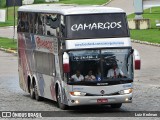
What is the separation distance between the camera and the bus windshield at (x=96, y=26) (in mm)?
23156

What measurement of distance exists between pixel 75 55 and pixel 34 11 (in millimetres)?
4705

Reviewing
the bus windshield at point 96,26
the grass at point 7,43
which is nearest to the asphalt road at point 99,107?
the bus windshield at point 96,26

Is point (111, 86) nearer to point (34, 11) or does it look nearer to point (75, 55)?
point (75, 55)

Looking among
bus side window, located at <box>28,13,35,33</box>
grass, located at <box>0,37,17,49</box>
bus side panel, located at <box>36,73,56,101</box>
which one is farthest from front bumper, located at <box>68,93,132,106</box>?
grass, located at <box>0,37,17,49</box>

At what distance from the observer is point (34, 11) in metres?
27.0

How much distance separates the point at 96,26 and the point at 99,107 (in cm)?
317

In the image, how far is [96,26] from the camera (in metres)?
23.3

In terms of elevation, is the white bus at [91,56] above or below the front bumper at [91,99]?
above

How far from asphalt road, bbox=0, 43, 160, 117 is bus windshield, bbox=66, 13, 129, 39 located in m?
2.46

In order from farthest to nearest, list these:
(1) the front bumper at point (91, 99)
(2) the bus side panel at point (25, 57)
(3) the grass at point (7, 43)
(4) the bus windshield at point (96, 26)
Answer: (3) the grass at point (7, 43)
(2) the bus side panel at point (25, 57)
(4) the bus windshield at point (96, 26)
(1) the front bumper at point (91, 99)

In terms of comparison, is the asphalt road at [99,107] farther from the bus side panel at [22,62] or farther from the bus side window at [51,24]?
the bus side window at [51,24]

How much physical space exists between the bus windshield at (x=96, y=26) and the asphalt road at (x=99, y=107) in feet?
8.07

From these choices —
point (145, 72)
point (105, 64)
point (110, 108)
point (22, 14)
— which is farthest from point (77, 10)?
point (145, 72)

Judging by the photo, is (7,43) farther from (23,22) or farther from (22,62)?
(23,22)
